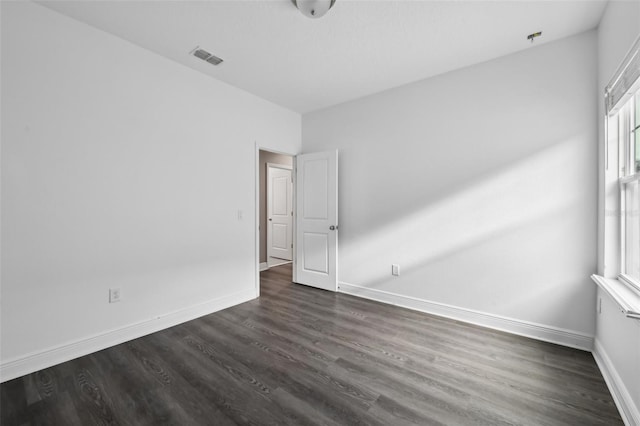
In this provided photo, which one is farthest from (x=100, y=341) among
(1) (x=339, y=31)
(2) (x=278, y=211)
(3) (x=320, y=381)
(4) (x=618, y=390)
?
(2) (x=278, y=211)

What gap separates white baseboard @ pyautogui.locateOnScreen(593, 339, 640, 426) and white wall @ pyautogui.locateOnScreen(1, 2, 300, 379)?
3.32m

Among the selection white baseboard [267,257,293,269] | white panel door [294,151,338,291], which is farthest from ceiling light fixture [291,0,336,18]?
white baseboard [267,257,293,269]

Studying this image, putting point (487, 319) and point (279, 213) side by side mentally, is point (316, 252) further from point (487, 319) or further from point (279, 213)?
point (487, 319)

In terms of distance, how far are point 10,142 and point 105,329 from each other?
158 centimetres

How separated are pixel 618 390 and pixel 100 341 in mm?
3718

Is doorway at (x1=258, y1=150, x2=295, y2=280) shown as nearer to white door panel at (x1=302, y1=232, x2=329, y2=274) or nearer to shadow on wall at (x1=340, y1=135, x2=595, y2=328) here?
white door panel at (x1=302, y1=232, x2=329, y2=274)

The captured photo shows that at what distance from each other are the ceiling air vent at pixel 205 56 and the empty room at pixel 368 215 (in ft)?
0.12

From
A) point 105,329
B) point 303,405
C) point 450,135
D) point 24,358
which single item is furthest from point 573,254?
point 24,358

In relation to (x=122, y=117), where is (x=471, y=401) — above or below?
below

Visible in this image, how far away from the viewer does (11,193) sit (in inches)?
74.6

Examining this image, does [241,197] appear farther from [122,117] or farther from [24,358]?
[24,358]

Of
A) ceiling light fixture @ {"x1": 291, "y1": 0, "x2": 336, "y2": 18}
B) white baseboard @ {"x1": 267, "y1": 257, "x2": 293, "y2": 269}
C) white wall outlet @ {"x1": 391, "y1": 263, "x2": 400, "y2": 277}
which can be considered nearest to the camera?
ceiling light fixture @ {"x1": 291, "y1": 0, "x2": 336, "y2": 18}

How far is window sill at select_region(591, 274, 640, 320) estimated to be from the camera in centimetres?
139

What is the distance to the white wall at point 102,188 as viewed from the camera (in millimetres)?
1934
